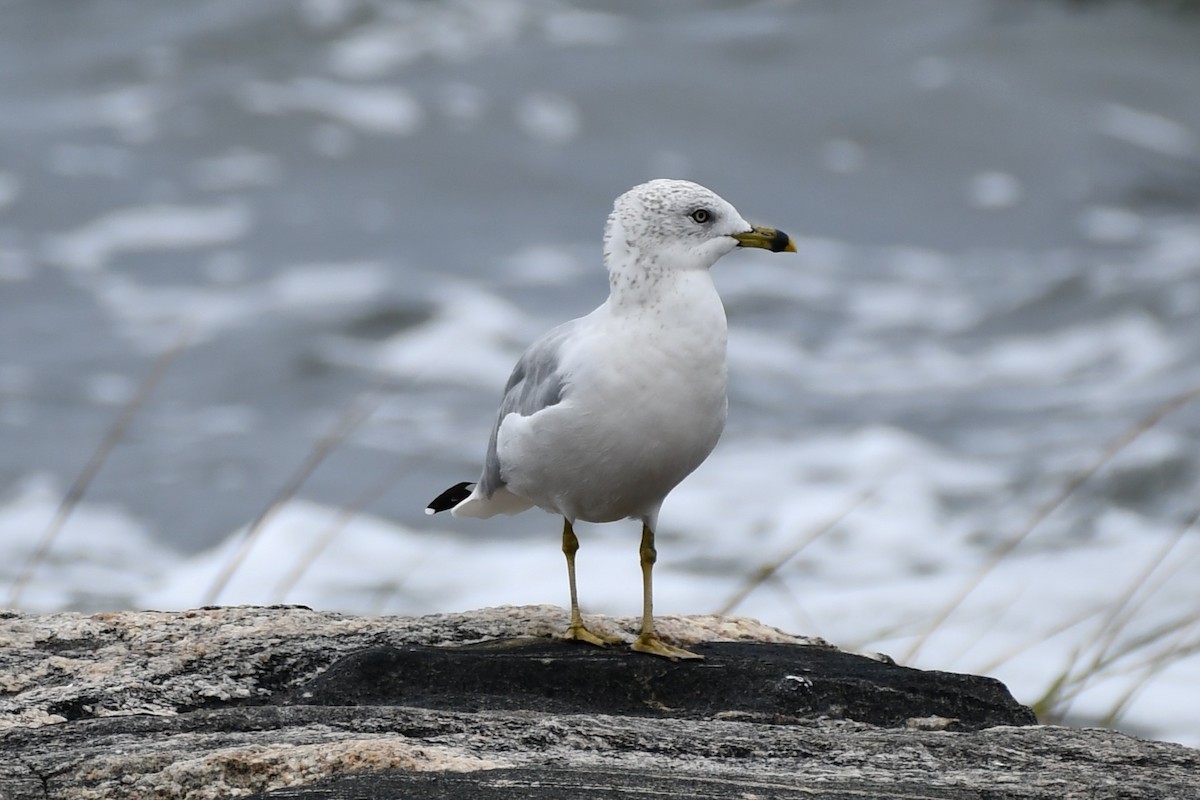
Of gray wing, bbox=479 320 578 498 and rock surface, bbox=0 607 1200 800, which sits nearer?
rock surface, bbox=0 607 1200 800

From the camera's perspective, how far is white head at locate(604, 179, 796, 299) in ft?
16.6

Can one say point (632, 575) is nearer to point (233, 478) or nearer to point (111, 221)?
point (233, 478)

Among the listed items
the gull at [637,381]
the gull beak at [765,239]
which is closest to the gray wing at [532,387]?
the gull at [637,381]

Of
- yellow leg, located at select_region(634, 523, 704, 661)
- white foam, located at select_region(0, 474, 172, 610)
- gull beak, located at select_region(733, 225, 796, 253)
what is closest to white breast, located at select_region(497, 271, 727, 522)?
gull beak, located at select_region(733, 225, 796, 253)

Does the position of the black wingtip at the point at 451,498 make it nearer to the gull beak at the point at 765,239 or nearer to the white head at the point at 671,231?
the white head at the point at 671,231

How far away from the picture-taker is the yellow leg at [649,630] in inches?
195

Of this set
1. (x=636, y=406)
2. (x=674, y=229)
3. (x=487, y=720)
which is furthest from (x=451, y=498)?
(x=487, y=720)

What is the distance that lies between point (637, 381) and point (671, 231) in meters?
0.55

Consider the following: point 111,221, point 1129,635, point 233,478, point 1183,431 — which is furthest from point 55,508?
point 1183,431

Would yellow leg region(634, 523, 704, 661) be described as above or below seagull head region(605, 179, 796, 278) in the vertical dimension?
below

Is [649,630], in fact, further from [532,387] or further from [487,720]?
[487,720]

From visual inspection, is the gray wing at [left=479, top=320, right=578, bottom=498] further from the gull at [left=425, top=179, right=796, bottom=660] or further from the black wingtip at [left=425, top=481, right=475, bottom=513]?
the black wingtip at [left=425, top=481, right=475, bottom=513]

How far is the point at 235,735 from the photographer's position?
3.84 m

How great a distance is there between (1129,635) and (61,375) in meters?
9.42
